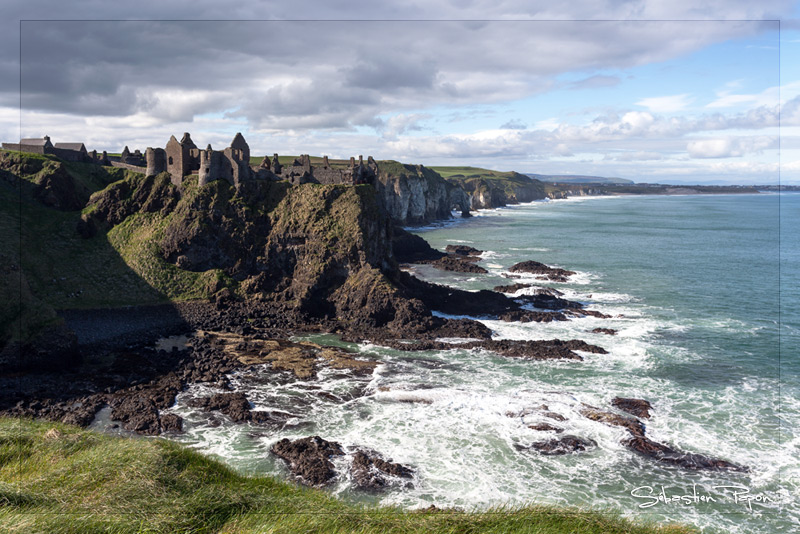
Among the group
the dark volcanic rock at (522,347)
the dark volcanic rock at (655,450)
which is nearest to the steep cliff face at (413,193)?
the dark volcanic rock at (522,347)

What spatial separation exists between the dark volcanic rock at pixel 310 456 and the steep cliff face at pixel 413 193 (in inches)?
3219

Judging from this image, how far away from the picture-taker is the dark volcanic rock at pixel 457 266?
70375 mm

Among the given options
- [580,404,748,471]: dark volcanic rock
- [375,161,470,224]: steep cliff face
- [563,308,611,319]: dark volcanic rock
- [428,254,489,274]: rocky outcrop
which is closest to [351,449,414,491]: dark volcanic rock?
[580,404,748,471]: dark volcanic rock

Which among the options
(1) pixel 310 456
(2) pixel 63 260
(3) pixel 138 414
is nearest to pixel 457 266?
(2) pixel 63 260

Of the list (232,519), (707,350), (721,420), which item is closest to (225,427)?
(232,519)

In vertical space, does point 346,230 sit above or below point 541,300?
above

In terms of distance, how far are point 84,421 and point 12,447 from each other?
1418 centimetres

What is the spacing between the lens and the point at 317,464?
76.6 ft

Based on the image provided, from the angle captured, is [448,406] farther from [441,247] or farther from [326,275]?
[441,247]

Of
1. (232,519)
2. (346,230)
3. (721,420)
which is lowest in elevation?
(721,420)

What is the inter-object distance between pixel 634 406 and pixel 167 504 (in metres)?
26.1

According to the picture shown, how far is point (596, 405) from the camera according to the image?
2981cm

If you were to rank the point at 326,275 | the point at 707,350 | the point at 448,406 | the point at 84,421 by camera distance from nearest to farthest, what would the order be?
the point at 84,421 < the point at 448,406 < the point at 707,350 < the point at 326,275

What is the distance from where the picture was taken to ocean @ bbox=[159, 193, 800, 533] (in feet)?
71.5
